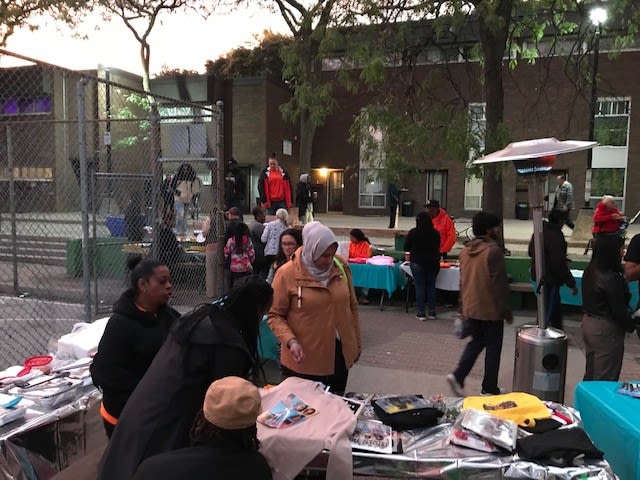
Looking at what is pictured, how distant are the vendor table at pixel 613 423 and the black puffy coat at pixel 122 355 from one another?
8.41 ft

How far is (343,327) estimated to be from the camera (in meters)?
3.74

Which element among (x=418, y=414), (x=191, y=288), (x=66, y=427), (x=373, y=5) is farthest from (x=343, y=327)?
A: (x=373, y=5)

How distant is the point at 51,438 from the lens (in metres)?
3.13

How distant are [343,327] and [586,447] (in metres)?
1.68

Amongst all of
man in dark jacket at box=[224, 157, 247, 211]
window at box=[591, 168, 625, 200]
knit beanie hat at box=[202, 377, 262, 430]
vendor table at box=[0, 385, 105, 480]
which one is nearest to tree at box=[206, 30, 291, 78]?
man in dark jacket at box=[224, 157, 247, 211]

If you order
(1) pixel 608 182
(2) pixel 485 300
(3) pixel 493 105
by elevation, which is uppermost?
(3) pixel 493 105

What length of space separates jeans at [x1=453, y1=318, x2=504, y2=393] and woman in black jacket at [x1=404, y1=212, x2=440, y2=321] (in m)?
3.12

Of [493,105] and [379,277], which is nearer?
[379,277]

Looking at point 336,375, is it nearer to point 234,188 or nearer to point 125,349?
point 125,349

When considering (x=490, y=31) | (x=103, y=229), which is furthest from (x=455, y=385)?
(x=103, y=229)

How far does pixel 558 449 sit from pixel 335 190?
28.6 metres

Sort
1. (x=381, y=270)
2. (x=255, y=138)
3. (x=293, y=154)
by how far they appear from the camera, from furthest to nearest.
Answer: (x=293, y=154) < (x=255, y=138) < (x=381, y=270)

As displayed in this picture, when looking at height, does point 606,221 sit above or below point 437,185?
below

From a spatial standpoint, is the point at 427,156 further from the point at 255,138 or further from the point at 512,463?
the point at 255,138
